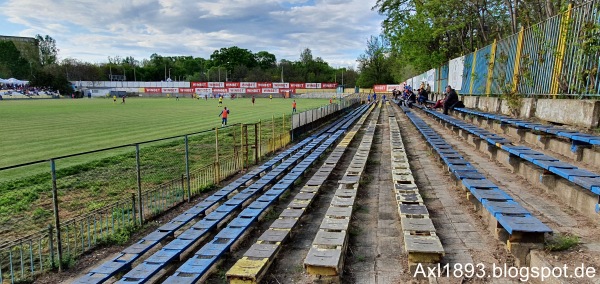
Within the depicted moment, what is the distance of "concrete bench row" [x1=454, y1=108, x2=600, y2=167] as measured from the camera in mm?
5793

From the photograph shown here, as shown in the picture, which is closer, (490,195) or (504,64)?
(490,195)

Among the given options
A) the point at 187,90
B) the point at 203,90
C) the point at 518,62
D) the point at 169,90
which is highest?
the point at 518,62

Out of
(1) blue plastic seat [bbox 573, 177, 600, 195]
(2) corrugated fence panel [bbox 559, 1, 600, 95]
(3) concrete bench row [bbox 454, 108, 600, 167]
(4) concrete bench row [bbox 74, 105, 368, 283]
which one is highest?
(2) corrugated fence panel [bbox 559, 1, 600, 95]

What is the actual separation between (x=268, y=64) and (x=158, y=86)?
64714 mm

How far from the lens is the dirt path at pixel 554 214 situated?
3.53 m

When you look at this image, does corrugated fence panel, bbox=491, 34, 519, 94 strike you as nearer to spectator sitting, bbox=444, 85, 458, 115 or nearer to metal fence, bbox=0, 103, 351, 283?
spectator sitting, bbox=444, 85, 458, 115

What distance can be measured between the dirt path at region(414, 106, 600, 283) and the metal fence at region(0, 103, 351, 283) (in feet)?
19.4

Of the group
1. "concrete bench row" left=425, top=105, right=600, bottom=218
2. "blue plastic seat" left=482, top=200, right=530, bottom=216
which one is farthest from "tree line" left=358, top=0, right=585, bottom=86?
"blue plastic seat" left=482, top=200, right=530, bottom=216

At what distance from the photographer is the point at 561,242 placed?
3793mm

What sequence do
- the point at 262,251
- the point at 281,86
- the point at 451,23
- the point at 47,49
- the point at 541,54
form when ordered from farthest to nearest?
the point at 47,49
the point at 281,86
the point at 451,23
the point at 541,54
the point at 262,251

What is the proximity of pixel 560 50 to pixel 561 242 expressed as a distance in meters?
7.27

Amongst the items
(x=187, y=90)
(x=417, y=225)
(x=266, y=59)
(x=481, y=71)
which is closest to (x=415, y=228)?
(x=417, y=225)

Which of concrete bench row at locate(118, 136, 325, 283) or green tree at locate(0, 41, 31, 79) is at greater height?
green tree at locate(0, 41, 31, 79)

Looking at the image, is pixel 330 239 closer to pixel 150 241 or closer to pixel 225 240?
pixel 225 240
